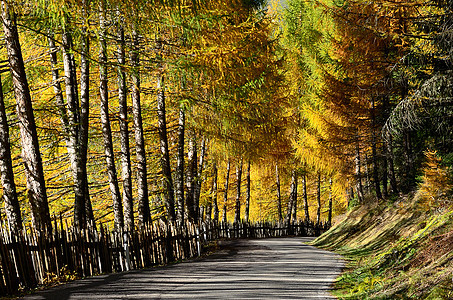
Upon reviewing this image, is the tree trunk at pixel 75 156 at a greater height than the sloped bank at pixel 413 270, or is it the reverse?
the tree trunk at pixel 75 156

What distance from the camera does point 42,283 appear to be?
8219 mm

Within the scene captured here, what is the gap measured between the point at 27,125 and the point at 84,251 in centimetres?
277

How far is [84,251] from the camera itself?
937 cm

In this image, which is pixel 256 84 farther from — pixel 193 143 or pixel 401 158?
pixel 401 158

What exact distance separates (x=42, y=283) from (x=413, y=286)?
617 centimetres

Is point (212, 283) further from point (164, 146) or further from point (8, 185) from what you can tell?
point (164, 146)

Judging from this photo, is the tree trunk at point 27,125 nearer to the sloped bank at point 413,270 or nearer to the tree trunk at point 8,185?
the tree trunk at point 8,185

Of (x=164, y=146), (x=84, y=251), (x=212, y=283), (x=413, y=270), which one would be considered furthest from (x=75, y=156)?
(x=413, y=270)

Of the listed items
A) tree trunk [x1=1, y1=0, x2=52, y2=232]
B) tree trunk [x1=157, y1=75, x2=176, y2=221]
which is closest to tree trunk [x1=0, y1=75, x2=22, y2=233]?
tree trunk [x1=1, y1=0, x2=52, y2=232]

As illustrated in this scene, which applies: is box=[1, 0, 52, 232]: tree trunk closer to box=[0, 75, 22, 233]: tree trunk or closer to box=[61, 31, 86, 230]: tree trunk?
box=[0, 75, 22, 233]: tree trunk

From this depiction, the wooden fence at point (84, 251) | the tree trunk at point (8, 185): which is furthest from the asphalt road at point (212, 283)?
the tree trunk at point (8, 185)

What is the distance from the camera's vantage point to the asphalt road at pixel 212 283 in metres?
7.16

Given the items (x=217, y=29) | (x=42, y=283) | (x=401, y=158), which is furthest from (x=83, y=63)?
(x=401, y=158)

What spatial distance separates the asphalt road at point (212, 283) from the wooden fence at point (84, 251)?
1.79ft
